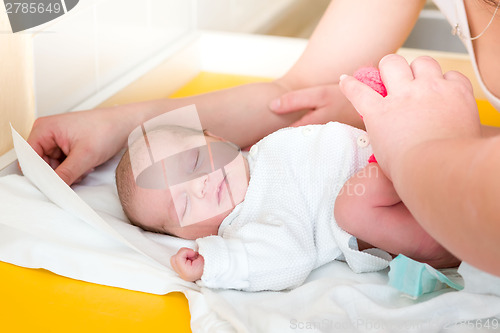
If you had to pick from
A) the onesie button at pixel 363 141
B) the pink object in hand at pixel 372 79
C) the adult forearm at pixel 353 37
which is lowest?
the onesie button at pixel 363 141

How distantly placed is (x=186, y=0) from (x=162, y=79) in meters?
0.28

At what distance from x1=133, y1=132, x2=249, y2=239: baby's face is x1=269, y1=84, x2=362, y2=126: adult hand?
223 millimetres

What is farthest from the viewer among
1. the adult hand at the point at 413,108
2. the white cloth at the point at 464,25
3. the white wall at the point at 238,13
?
the white wall at the point at 238,13

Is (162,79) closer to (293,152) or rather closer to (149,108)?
(149,108)

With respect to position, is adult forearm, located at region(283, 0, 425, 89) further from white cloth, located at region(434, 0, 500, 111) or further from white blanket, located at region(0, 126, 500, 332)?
white blanket, located at region(0, 126, 500, 332)

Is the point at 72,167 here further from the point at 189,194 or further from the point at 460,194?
the point at 460,194

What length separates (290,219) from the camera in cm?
86

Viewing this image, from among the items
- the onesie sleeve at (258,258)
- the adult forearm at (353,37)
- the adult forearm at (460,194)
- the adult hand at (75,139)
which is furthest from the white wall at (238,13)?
the adult forearm at (460,194)

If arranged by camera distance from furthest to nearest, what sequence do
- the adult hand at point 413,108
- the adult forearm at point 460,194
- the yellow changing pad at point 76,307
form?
1. the yellow changing pad at point 76,307
2. the adult hand at point 413,108
3. the adult forearm at point 460,194

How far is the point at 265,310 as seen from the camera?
715 mm

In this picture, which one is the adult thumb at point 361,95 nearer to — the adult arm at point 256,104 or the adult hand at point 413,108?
the adult hand at point 413,108

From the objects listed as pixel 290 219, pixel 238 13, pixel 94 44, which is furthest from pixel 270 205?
pixel 238 13

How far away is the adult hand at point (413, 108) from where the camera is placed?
1.94ft

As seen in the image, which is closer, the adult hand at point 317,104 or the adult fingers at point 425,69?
the adult fingers at point 425,69
